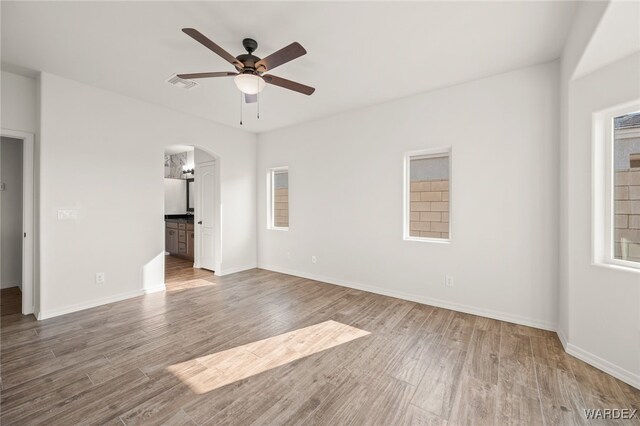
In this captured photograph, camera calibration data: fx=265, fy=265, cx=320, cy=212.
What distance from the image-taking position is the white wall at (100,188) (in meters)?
3.19

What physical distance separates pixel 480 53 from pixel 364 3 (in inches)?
57.1

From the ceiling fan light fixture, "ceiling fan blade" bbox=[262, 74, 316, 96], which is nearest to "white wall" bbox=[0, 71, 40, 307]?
the ceiling fan light fixture

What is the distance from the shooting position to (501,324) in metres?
2.98

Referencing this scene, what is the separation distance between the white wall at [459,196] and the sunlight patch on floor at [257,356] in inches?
57.3

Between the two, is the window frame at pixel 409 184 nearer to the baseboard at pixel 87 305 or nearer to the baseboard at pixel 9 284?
the baseboard at pixel 87 305

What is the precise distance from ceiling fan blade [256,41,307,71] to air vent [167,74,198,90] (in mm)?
1446

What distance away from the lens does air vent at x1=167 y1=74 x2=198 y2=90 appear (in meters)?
3.23

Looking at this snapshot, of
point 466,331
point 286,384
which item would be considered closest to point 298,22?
point 286,384

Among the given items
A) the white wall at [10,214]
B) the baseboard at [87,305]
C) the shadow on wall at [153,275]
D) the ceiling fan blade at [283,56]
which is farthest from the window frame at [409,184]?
the white wall at [10,214]

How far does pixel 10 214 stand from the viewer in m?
4.27

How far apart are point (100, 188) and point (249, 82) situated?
272 centimetres

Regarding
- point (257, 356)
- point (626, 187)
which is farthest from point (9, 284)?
point (626, 187)

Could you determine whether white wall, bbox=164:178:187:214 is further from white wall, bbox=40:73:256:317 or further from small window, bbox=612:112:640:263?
small window, bbox=612:112:640:263

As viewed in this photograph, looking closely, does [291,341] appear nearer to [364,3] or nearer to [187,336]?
[187,336]
